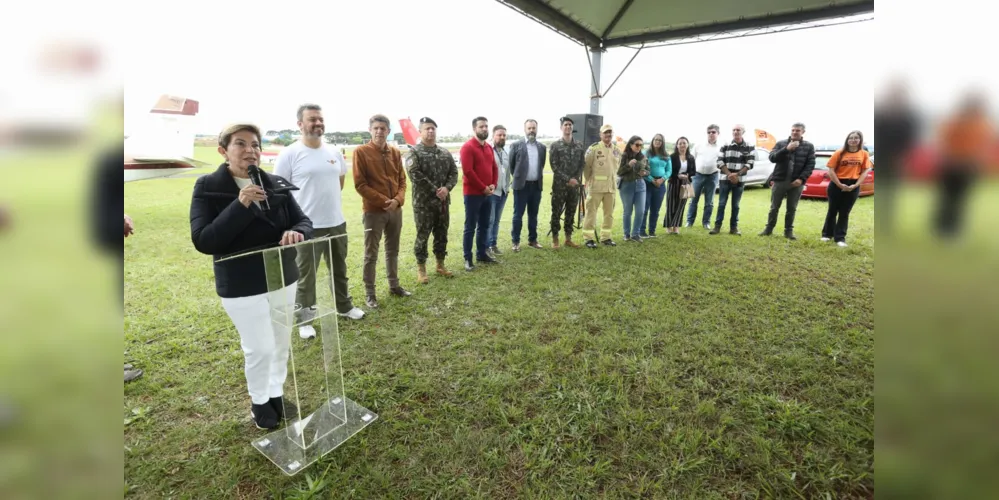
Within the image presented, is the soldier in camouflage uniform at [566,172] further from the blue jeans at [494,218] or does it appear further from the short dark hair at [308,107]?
the short dark hair at [308,107]

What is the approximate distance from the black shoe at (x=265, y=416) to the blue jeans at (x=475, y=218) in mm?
3069

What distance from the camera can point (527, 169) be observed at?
5719 mm

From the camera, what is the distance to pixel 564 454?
87.0 inches

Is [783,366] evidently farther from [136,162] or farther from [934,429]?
[136,162]

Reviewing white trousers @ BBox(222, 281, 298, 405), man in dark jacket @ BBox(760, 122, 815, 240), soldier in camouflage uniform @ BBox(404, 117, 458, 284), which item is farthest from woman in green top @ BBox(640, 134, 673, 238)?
white trousers @ BBox(222, 281, 298, 405)

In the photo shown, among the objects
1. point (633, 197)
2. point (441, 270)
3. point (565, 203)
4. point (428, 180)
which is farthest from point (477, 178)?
point (633, 197)

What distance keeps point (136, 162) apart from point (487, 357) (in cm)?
445

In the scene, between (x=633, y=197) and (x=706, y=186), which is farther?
(x=706, y=186)

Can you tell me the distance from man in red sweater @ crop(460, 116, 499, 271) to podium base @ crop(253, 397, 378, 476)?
2.95 m

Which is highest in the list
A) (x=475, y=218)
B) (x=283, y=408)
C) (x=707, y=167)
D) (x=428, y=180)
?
(x=707, y=167)

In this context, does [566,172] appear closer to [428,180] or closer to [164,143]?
[428,180]

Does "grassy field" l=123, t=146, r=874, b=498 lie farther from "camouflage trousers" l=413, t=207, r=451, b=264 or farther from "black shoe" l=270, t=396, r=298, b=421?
"camouflage trousers" l=413, t=207, r=451, b=264

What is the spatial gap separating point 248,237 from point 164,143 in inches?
171

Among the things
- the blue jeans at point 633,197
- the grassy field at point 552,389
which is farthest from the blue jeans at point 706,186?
the grassy field at point 552,389
